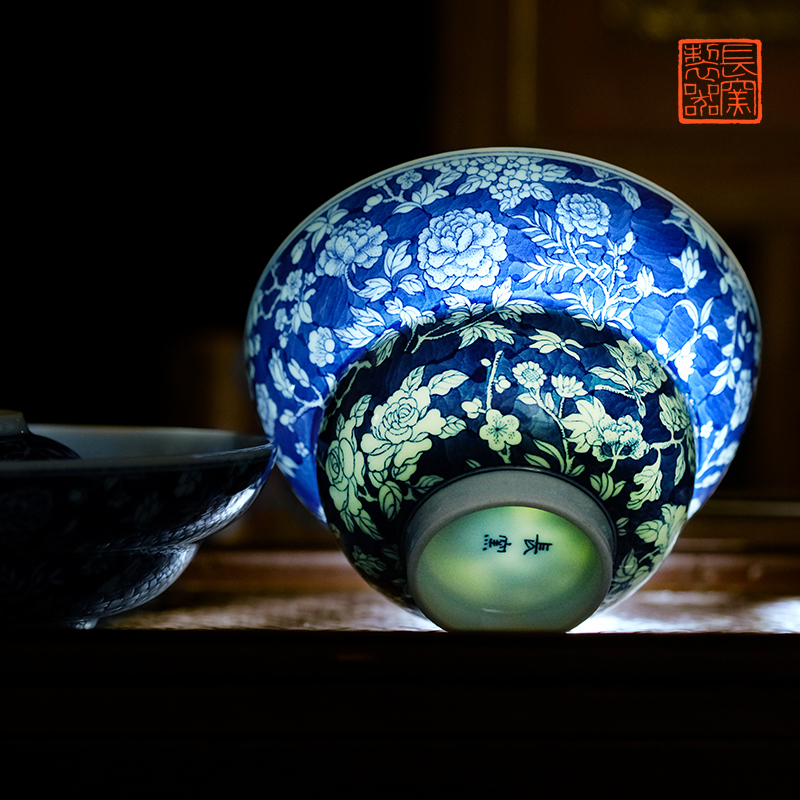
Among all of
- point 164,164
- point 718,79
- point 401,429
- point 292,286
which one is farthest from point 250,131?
point 401,429

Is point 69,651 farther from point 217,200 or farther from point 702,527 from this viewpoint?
point 217,200

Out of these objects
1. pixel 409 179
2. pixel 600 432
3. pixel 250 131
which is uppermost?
pixel 250 131

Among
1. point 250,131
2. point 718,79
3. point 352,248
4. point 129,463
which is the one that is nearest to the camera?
point 129,463

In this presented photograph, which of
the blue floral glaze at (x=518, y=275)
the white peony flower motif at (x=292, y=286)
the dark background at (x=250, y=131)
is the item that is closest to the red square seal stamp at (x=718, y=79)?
the blue floral glaze at (x=518, y=275)

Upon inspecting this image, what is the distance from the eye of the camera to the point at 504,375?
34 cm

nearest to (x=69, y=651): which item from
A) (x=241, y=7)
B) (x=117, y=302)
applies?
(x=117, y=302)

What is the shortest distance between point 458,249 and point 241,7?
1.44 metres

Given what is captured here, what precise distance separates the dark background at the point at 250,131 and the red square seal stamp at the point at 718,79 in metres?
0.99

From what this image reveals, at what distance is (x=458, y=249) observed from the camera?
39 cm

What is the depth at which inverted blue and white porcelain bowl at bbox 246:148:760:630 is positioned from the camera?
13.1 inches

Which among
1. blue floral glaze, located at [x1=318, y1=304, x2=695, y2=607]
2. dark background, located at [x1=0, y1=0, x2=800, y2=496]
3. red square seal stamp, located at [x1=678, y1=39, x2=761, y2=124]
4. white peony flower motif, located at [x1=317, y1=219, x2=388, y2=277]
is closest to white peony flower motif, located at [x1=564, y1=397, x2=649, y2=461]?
blue floral glaze, located at [x1=318, y1=304, x2=695, y2=607]

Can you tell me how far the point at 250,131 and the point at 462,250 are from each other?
4.51 feet

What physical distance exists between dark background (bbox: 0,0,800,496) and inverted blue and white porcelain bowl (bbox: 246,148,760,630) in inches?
50.4

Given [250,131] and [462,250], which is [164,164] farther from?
[462,250]
